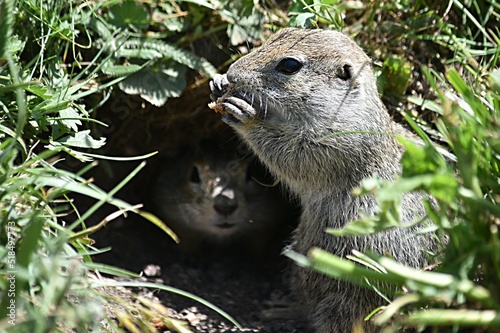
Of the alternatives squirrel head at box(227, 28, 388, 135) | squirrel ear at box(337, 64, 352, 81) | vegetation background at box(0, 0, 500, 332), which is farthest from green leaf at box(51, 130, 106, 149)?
squirrel ear at box(337, 64, 352, 81)

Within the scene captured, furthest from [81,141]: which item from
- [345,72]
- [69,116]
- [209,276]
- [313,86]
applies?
[209,276]

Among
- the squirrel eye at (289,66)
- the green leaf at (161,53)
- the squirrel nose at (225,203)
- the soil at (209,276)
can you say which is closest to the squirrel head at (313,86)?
the squirrel eye at (289,66)

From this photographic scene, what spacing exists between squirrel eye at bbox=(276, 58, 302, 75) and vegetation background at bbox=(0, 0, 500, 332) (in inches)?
15.3

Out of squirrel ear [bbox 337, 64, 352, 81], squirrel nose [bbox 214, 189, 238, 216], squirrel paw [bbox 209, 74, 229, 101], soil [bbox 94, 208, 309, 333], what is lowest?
soil [bbox 94, 208, 309, 333]

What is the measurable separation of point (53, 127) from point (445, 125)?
1950mm

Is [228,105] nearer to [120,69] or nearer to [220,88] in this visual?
[220,88]

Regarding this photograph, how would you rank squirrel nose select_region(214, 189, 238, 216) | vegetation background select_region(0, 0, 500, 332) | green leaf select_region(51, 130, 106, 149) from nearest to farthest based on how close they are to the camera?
vegetation background select_region(0, 0, 500, 332) → green leaf select_region(51, 130, 106, 149) → squirrel nose select_region(214, 189, 238, 216)

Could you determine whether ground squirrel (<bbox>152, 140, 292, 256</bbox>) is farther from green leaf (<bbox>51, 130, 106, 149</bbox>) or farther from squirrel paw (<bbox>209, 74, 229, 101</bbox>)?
green leaf (<bbox>51, 130, 106, 149</bbox>)

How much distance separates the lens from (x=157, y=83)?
4.48 m

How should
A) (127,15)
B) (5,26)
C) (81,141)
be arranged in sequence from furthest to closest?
(127,15)
(81,141)
(5,26)

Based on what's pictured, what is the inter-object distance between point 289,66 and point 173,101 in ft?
4.98

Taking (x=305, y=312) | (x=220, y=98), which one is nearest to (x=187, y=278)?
(x=305, y=312)

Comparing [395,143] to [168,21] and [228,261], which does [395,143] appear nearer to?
[168,21]

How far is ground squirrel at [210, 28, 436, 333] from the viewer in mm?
3707
